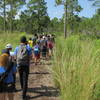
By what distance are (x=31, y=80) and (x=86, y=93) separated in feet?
14.1

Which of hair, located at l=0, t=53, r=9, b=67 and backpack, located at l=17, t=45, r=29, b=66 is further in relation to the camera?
hair, located at l=0, t=53, r=9, b=67

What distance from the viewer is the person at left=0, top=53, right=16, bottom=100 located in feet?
20.5

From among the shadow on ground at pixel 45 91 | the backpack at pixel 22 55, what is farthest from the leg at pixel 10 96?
the backpack at pixel 22 55

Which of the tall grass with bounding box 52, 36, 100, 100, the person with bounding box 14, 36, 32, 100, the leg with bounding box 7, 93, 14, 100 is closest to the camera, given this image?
the tall grass with bounding box 52, 36, 100, 100

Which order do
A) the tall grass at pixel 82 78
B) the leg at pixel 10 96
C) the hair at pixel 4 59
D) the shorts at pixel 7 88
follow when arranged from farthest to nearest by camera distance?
the shorts at pixel 7 88, the hair at pixel 4 59, the leg at pixel 10 96, the tall grass at pixel 82 78

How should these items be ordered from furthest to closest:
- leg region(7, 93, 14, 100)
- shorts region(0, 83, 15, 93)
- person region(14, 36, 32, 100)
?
shorts region(0, 83, 15, 93), leg region(7, 93, 14, 100), person region(14, 36, 32, 100)

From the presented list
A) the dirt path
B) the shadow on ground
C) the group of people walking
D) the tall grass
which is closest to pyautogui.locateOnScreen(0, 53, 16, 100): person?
the group of people walking

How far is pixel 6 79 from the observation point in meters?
6.62

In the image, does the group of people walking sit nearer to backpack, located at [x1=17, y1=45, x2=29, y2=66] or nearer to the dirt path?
backpack, located at [x1=17, y1=45, x2=29, y2=66]

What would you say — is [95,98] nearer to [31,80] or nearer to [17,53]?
[17,53]

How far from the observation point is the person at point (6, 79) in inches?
247

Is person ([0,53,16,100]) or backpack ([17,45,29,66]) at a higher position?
backpack ([17,45,29,66])

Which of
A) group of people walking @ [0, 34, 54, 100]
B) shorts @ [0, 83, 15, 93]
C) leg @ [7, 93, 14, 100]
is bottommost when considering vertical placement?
leg @ [7, 93, 14, 100]

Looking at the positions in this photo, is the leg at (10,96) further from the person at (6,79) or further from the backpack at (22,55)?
the backpack at (22,55)
